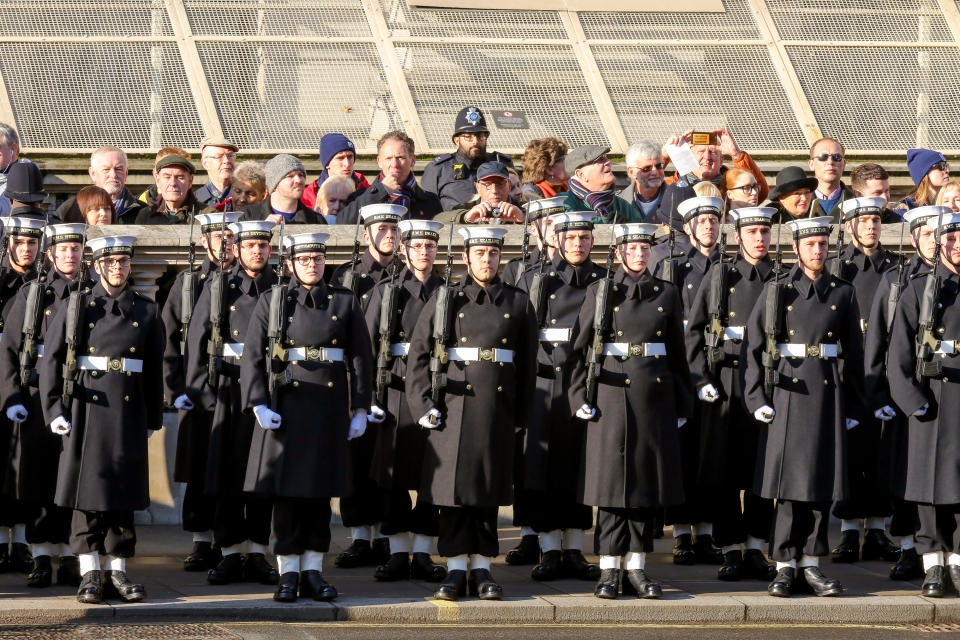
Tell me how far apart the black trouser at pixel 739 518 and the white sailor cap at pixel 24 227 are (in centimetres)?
425

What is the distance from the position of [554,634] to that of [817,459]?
1.96 meters

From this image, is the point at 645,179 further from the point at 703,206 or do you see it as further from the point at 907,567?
the point at 907,567

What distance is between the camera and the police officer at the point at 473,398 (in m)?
10.3

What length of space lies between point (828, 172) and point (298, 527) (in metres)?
4.70

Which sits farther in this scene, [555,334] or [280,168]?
[280,168]

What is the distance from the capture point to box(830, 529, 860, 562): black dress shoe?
11.7 metres

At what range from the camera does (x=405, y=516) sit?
11.0 meters

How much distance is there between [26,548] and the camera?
1093 centimetres

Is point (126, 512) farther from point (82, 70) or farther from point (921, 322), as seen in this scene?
point (82, 70)

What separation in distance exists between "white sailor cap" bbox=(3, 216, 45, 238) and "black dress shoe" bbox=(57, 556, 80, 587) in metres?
1.85

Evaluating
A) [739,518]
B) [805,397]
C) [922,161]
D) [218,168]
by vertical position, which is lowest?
[739,518]

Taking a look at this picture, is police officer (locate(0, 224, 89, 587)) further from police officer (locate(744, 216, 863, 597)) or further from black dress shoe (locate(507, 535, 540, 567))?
police officer (locate(744, 216, 863, 597))

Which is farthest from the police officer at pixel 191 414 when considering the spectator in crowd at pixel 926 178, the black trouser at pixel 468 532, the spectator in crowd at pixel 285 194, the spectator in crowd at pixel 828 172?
the spectator in crowd at pixel 926 178

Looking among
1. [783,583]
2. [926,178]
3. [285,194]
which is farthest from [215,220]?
[926,178]
